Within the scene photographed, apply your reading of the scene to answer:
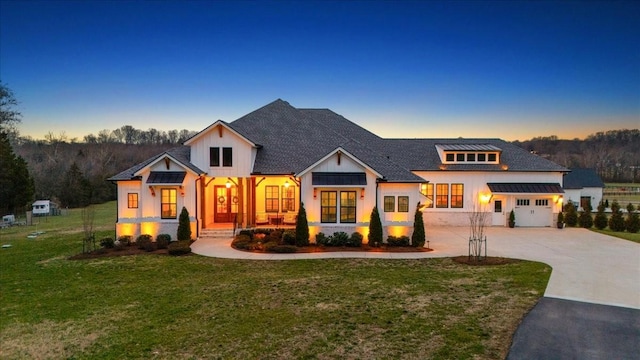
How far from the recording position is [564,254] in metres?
→ 17.0

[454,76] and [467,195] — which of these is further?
[454,76]

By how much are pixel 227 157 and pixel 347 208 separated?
8.03m

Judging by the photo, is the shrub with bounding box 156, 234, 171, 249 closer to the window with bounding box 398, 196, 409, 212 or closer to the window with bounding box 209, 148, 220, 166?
the window with bounding box 209, 148, 220, 166

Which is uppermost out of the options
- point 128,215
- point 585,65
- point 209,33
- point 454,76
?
point 209,33

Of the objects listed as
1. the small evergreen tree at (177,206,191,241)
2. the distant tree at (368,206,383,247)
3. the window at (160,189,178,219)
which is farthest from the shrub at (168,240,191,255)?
the distant tree at (368,206,383,247)

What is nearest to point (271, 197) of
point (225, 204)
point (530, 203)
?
point (225, 204)

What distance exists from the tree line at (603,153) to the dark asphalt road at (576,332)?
66477 millimetres

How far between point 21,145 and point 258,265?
68.0m

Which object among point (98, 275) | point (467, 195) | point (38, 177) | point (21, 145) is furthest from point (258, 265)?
point (21, 145)

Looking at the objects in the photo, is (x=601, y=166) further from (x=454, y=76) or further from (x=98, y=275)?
(x=98, y=275)

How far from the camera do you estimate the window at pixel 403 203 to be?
20188 mm

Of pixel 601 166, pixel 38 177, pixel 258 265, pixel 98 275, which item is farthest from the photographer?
pixel 601 166

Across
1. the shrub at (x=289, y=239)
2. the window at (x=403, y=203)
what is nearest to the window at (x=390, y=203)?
the window at (x=403, y=203)

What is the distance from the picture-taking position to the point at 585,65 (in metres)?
20.9
